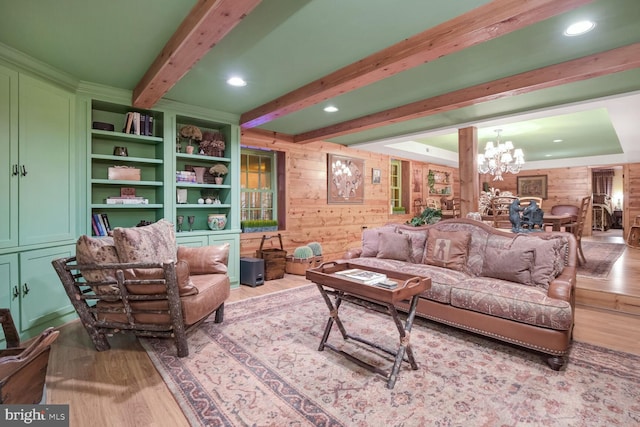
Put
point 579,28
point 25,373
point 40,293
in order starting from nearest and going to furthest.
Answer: point 25,373
point 579,28
point 40,293

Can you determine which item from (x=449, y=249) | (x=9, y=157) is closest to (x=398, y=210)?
(x=449, y=249)

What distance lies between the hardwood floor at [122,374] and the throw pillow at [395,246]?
1.62 metres

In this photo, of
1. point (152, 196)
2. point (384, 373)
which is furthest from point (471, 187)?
point (152, 196)

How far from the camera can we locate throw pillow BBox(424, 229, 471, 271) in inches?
120

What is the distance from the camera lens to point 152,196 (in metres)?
3.84

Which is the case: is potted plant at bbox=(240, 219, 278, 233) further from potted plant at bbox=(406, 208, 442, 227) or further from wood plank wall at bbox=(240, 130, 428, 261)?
potted plant at bbox=(406, 208, 442, 227)

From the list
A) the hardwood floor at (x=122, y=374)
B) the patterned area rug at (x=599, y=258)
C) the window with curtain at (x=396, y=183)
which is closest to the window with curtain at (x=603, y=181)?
the patterned area rug at (x=599, y=258)

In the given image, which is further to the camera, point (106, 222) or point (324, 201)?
point (324, 201)

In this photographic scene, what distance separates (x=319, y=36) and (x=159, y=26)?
1.11 m

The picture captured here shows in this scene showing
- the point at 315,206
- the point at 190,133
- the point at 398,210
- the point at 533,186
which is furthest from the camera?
the point at 533,186

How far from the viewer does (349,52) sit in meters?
2.46

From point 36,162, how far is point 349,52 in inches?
112

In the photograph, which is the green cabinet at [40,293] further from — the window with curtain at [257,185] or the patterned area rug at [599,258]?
the patterned area rug at [599,258]

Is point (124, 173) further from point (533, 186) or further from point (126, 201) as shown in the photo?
point (533, 186)
